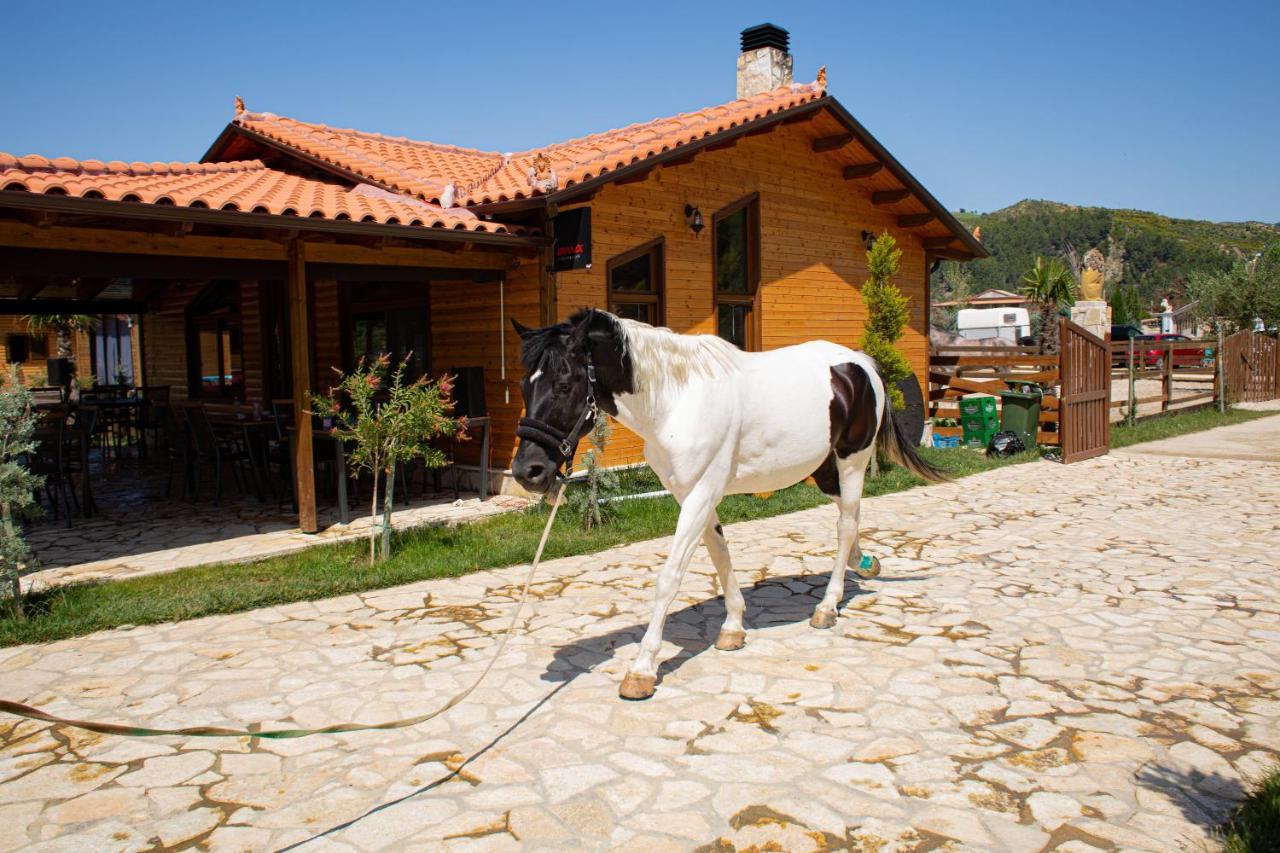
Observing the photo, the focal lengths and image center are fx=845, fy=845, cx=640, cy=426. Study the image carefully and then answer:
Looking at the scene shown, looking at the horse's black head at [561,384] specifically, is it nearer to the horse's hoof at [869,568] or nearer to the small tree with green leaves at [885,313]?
the horse's hoof at [869,568]

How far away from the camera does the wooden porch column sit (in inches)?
316

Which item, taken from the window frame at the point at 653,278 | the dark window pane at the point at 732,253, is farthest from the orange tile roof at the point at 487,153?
the dark window pane at the point at 732,253

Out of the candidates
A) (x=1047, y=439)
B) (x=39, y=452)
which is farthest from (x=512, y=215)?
(x=1047, y=439)

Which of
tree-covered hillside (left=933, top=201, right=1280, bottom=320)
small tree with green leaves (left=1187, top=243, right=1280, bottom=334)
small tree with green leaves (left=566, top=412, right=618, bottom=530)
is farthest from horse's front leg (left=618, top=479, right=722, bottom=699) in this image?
tree-covered hillside (left=933, top=201, right=1280, bottom=320)

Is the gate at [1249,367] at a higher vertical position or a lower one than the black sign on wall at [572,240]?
lower

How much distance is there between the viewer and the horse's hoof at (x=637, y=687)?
424 cm

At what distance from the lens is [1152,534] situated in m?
7.78

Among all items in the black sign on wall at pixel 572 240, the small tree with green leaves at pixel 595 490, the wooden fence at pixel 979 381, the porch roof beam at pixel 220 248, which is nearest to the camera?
the porch roof beam at pixel 220 248

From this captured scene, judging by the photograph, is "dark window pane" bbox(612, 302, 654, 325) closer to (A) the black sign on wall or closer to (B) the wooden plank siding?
(B) the wooden plank siding

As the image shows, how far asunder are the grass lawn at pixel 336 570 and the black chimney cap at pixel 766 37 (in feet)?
25.7

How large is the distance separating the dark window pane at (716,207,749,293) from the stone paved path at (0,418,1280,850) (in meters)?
5.90

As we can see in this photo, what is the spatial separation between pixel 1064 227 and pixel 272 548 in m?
119

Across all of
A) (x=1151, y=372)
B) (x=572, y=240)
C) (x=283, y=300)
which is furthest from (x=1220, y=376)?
(x=283, y=300)

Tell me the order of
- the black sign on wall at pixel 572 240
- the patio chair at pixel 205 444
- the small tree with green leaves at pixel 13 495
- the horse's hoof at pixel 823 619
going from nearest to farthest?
the horse's hoof at pixel 823 619 → the small tree with green leaves at pixel 13 495 → the black sign on wall at pixel 572 240 → the patio chair at pixel 205 444
